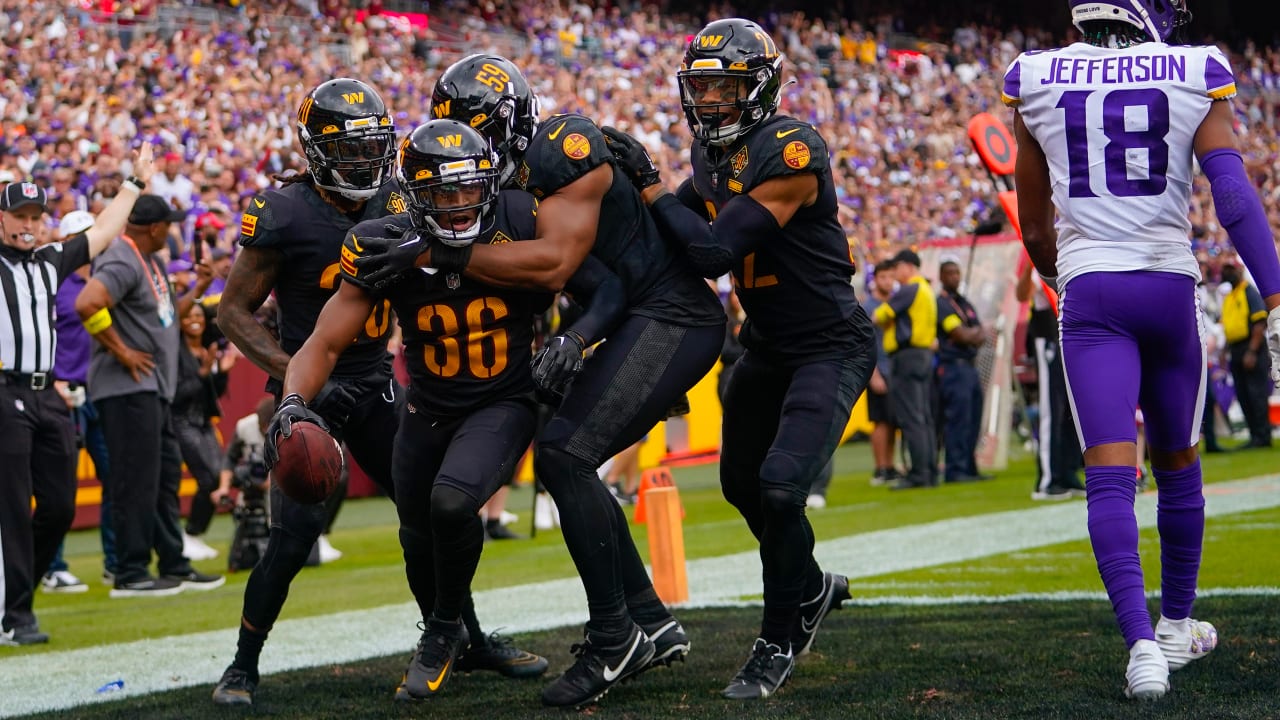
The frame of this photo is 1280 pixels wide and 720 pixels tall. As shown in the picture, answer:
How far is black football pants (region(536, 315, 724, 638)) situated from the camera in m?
4.37

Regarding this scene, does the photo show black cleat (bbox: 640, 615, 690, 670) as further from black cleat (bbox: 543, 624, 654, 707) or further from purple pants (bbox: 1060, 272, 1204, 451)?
purple pants (bbox: 1060, 272, 1204, 451)

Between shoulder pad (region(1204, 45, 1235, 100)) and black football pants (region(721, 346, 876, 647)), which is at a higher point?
shoulder pad (region(1204, 45, 1235, 100))

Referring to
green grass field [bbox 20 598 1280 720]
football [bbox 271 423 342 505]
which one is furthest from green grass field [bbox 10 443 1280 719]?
football [bbox 271 423 342 505]

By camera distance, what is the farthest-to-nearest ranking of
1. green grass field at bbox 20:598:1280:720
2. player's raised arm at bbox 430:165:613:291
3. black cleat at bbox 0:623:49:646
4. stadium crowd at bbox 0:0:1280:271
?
stadium crowd at bbox 0:0:1280:271, black cleat at bbox 0:623:49:646, player's raised arm at bbox 430:165:613:291, green grass field at bbox 20:598:1280:720

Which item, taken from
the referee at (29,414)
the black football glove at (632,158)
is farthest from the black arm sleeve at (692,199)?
the referee at (29,414)

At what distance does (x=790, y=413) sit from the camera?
4551mm

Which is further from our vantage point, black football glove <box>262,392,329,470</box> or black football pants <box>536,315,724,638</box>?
black football pants <box>536,315,724,638</box>

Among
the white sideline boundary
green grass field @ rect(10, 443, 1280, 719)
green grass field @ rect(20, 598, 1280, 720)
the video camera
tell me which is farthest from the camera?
the video camera

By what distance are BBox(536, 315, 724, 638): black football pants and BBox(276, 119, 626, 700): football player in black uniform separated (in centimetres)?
13

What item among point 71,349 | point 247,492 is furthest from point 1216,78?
point 71,349

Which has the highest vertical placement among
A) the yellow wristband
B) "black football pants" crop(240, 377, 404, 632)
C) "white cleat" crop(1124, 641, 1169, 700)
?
the yellow wristband

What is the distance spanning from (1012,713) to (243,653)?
91.6 inches

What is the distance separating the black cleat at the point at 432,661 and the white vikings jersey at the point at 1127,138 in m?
2.14

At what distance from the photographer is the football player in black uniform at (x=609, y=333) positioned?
171 inches
